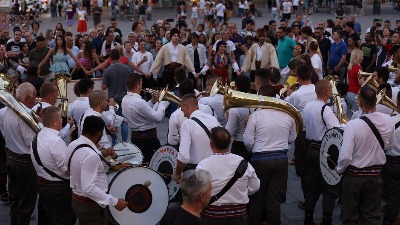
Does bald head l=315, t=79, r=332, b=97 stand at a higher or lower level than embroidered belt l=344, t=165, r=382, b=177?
higher

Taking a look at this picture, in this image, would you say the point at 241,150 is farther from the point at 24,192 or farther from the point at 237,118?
the point at 24,192

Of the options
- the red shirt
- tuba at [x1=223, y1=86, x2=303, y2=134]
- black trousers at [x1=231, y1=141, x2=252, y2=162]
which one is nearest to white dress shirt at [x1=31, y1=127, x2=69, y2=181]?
tuba at [x1=223, y1=86, x2=303, y2=134]

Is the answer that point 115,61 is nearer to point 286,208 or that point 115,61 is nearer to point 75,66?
point 75,66

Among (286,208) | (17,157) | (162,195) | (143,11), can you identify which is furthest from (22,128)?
(143,11)

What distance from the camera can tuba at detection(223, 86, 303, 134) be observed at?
273 inches

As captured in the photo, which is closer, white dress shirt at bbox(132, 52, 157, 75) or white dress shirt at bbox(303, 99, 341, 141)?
white dress shirt at bbox(303, 99, 341, 141)

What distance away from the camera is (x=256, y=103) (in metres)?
6.94

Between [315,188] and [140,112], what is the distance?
2.39 m

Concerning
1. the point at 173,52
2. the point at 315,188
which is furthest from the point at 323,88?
the point at 173,52

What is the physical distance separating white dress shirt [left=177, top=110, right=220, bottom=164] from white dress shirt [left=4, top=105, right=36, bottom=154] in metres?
1.77

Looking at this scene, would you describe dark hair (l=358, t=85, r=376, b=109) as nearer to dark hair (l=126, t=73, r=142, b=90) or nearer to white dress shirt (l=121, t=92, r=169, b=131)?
white dress shirt (l=121, t=92, r=169, b=131)

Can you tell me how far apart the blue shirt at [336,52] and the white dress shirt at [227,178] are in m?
9.23

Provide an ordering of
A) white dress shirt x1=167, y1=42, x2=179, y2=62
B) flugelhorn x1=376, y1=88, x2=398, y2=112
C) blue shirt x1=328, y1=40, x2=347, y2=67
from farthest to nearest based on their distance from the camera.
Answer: blue shirt x1=328, y1=40, x2=347, y2=67 < white dress shirt x1=167, y1=42, x2=179, y2=62 < flugelhorn x1=376, y1=88, x2=398, y2=112

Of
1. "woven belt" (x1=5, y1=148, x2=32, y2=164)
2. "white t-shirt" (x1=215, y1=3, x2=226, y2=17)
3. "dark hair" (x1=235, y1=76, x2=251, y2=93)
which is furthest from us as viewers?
"white t-shirt" (x1=215, y1=3, x2=226, y2=17)
